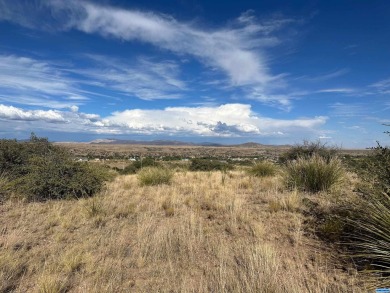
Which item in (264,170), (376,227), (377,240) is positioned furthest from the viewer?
(264,170)

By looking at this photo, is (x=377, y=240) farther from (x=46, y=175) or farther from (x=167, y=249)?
(x=46, y=175)

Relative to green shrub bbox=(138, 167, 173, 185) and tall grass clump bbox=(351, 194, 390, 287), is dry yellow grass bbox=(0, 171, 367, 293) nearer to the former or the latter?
tall grass clump bbox=(351, 194, 390, 287)

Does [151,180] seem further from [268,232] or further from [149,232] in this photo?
[268,232]

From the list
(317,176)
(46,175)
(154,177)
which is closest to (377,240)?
(317,176)

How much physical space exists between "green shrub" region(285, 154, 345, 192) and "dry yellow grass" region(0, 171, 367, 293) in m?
1.60

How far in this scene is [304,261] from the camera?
17.7ft

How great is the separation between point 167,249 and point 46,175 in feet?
23.2

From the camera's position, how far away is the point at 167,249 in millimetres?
6141

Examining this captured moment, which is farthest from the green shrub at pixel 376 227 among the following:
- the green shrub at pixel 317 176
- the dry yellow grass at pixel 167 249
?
the green shrub at pixel 317 176

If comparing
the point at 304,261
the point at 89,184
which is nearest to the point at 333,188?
the point at 304,261

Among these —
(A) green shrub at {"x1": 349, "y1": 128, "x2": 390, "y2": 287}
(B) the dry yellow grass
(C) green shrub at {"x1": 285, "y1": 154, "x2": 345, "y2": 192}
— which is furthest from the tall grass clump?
(C) green shrub at {"x1": 285, "y1": 154, "x2": 345, "y2": 192}

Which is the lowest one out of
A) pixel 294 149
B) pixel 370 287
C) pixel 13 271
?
pixel 13 271

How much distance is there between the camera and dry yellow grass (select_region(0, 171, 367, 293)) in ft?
15.5

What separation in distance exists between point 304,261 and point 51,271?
13.7 ft
